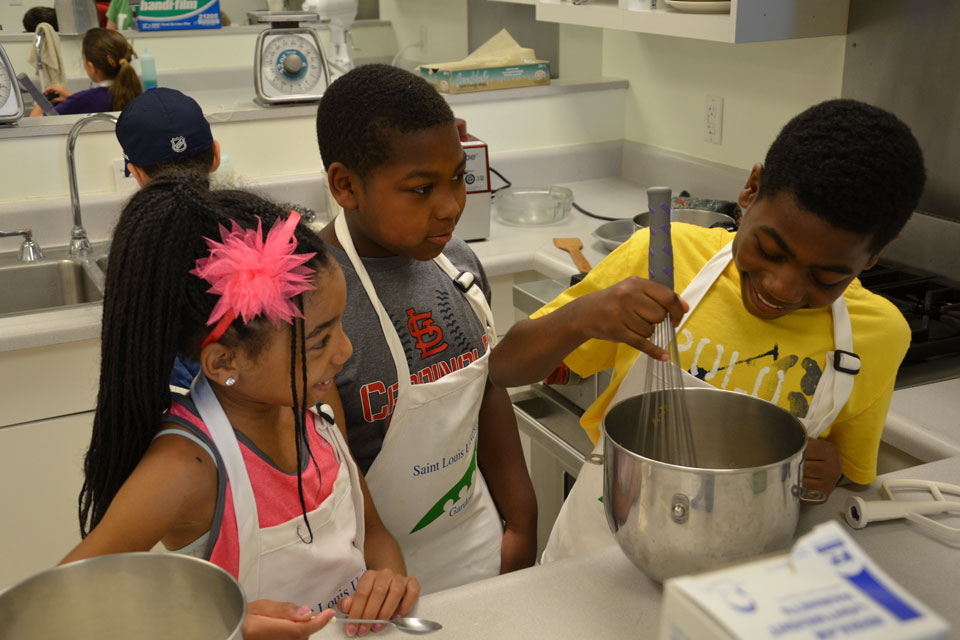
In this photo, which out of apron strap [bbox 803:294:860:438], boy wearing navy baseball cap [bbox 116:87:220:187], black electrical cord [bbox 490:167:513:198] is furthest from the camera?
black electrical cord [bbox 490:167:513:198]

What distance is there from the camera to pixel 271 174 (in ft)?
7.17

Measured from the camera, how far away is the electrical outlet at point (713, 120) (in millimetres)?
2164

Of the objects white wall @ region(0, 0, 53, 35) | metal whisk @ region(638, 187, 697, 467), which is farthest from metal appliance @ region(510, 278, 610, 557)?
white wall @ region(0, 0, 53, 35)

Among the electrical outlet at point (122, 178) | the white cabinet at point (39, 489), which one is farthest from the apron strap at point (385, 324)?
the electrical outlet at point (122, 178)

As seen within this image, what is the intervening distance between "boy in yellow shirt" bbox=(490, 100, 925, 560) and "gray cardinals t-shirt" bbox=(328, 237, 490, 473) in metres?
0.07

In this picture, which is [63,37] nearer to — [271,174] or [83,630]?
[271,174]

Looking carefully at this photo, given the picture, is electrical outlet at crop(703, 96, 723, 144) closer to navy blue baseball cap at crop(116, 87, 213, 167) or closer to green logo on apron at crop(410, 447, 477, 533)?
navy blue baseball cap at crop(116, 87, 213, 167)

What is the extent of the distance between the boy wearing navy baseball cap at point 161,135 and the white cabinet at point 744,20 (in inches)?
35.4

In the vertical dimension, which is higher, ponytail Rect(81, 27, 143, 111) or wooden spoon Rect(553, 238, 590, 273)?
ponytail Rect(81, 27, 143, 111)

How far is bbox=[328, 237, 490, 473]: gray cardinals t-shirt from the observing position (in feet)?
3.44

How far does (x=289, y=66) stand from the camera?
2176mm

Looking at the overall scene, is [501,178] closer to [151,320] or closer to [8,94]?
[8,94]

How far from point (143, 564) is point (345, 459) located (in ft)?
1.39

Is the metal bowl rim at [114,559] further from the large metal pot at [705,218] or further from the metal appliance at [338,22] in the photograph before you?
the metal appliance at [338,22]
